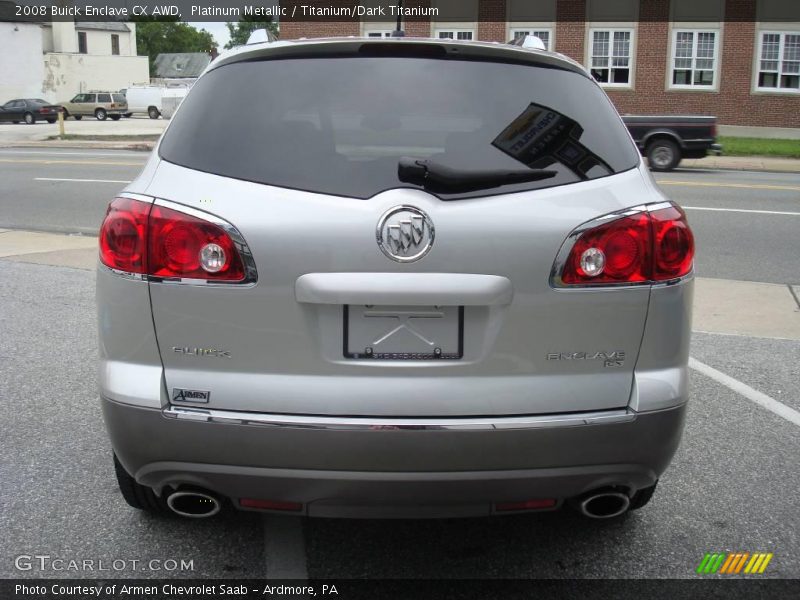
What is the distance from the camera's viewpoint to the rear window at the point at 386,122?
2.70 metres

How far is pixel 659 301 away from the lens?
2705mm

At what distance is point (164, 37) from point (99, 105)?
206 feet

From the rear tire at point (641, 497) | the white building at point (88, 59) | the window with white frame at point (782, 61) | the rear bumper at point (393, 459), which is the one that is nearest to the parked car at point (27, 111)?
the white building at point (88, 59)

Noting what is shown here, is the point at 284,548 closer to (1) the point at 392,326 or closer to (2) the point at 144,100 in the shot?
(1) the point at 392,326

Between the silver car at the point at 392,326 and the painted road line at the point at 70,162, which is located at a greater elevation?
the silver car at the point at 392,326

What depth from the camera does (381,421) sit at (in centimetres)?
254

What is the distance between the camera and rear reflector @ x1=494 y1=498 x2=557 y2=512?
2.72 m

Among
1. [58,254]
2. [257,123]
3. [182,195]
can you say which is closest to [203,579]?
[182,195]

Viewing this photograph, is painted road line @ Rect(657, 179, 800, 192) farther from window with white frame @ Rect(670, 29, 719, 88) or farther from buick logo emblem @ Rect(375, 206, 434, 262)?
window with white frame @ Rect(670, 29, 719, 88)

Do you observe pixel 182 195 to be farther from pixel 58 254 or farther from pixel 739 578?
pixel 58 254

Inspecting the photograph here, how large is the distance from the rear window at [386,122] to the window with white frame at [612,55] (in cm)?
3601

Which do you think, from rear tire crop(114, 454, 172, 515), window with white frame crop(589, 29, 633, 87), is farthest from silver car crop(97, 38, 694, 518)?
window with white frame crop(589, 29, 633, 87)

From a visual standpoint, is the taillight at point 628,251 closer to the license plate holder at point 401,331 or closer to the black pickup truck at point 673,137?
the license plate holder at point 401,331

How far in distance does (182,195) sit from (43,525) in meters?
1.61
